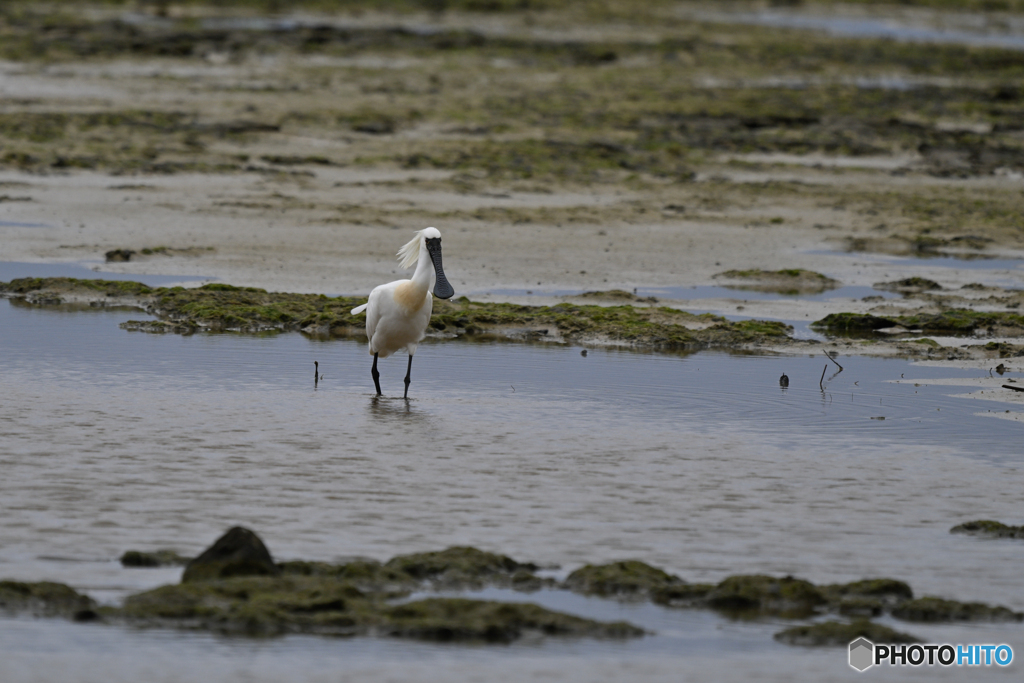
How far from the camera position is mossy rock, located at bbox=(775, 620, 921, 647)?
20.1ft

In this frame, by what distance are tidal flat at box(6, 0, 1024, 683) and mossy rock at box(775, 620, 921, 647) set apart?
0.02 m

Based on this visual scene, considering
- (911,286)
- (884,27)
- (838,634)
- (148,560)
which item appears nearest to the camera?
(838,634)

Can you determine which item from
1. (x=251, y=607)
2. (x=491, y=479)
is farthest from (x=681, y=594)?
(x=491, y=479)

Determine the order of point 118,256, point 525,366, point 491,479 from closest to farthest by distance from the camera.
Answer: point 491,479 < point 525,366 < point 118,256

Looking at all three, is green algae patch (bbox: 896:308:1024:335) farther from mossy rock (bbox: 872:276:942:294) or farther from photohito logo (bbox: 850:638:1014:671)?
photohito logo (bbox: 850:638:1014:671)

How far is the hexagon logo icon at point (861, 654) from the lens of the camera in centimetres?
595

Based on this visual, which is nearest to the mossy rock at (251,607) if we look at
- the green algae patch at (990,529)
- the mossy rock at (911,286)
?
the green algae patch at (990,529)

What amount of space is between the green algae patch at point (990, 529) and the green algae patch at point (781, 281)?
9.50 meters

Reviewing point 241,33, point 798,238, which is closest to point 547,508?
point 798,238

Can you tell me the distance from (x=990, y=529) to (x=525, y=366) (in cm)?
578

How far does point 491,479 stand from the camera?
8930 mm

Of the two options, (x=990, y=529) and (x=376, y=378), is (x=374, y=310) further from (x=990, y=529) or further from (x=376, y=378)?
(x=990, y=529)

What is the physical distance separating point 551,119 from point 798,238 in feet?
37.7

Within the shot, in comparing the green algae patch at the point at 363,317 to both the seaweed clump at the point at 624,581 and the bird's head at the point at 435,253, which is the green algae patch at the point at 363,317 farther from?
the seaweed clump at the point at 624,581
